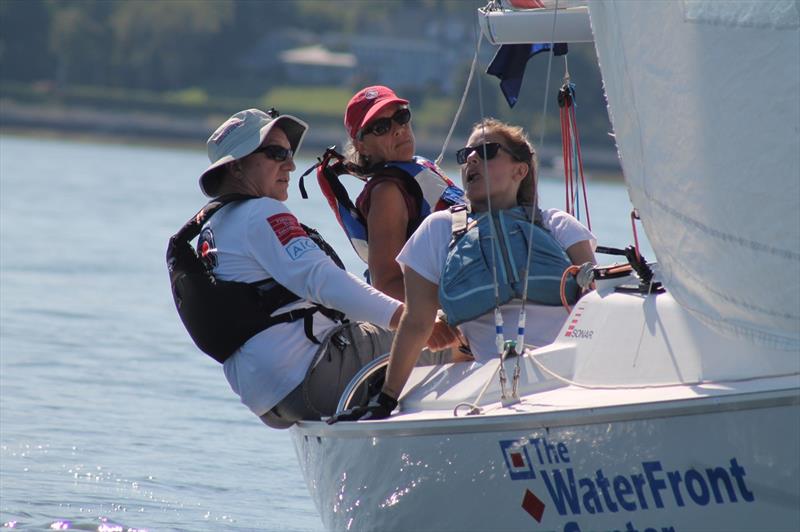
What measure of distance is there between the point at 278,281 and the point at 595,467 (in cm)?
110

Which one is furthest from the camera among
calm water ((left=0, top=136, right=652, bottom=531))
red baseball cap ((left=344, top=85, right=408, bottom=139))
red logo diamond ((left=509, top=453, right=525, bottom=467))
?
calm water ((left=0, top=136, right=652, bottom=531))

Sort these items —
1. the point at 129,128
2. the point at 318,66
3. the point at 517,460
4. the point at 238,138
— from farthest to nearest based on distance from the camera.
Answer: the point at 318,66, the point at 129,128, the point at 238,138, the point at 517,460

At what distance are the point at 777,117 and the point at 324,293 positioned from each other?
4.39 ft

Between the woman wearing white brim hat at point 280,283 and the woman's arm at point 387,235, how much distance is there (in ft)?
0.50

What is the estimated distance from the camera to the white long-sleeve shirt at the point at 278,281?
414cm

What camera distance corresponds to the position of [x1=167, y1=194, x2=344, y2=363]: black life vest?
166 inches

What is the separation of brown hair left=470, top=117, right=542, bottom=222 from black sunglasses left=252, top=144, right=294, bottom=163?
60 centimetres

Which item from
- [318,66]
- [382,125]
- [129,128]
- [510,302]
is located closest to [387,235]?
[382,125]

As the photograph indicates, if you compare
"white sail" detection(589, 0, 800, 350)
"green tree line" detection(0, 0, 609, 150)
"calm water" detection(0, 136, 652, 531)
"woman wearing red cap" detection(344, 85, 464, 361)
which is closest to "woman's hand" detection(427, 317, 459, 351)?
"woman wearing red cap" detection(344, 85, 464, 361)

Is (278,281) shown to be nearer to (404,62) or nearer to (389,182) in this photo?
(389,182)

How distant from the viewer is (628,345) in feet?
12.1

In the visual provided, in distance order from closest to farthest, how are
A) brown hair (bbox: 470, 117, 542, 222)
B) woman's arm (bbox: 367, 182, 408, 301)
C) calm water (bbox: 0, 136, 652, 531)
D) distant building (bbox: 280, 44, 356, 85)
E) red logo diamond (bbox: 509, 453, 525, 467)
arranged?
red logo diamond (bbox: 509, 453, 525, 467) < brown hair (bbox: 470, 117, 542, 222) < woman's arm (bbox: 367, 182, 408, 301) < calm water (bbox: 0, 136, 652, 531) < distant building (bbox: 280, 44, 356, 85)

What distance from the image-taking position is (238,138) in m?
4.33

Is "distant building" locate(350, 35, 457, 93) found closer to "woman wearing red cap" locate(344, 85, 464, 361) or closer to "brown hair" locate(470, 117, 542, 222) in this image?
"woman wearing red cap" locate(344, 85, 464, 361)
